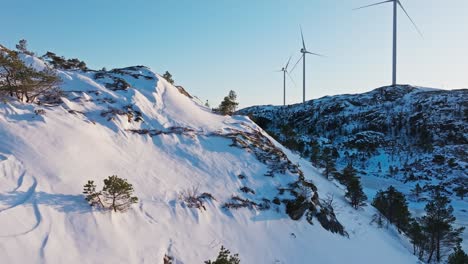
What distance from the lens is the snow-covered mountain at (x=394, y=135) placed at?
293 feet

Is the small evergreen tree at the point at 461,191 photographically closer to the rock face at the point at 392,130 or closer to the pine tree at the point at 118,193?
the rock face at the point at 392,130

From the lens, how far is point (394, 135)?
432 feet

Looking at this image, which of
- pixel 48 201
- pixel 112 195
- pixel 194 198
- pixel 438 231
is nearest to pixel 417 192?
pixel 438 231

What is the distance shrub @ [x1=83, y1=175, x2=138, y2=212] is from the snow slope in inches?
17.8

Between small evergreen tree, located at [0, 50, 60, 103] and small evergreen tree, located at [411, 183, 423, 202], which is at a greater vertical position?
small evergreen tree, located at [0, 50, 60, 103]

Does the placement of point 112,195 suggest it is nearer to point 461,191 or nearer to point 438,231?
point 438,231

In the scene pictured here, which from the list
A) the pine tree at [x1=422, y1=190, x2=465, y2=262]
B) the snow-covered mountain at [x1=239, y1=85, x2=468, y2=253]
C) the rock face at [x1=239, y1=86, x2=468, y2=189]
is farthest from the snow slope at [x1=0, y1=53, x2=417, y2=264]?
the rock face at [x1=239, y1=86, x2=468, y2=189]

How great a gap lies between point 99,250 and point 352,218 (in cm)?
2531

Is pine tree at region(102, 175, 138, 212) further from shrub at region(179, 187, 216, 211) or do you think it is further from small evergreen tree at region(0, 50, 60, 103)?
small evergreen tree at region(0, 50, 60, 103)

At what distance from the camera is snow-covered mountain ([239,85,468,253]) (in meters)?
89.2

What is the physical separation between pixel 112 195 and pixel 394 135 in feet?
453

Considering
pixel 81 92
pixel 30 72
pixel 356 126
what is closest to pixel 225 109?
pixel 81 92

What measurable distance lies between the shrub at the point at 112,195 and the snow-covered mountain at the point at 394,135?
47140 mm

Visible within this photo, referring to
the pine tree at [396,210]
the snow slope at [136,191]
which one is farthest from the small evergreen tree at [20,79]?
the pine tree at [396,210]
